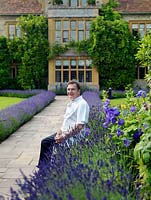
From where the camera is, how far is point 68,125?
582cm

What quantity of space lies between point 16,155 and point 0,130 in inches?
75.0

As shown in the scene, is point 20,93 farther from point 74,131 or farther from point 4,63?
point 74,131

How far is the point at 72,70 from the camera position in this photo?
32406 mm

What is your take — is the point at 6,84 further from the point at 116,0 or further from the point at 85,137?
the point at 85,137

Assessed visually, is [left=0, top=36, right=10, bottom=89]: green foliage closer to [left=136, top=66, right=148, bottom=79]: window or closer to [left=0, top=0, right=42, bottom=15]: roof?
[left=0, top=0, right=42, bottom=15]: roof

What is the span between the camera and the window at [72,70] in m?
32.2

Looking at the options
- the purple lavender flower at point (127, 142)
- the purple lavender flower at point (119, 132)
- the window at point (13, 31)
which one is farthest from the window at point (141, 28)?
the purple lavender flower at point (127, 142)


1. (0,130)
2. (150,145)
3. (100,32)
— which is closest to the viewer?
(150,145)

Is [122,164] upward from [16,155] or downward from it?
upward

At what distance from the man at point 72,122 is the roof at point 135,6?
29.0 meters

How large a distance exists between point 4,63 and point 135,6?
1118cm

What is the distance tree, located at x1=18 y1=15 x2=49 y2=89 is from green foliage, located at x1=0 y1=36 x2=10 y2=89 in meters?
1.27

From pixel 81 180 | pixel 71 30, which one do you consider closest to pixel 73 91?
pixel 81 180

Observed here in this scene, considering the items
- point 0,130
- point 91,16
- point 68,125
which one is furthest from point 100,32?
point 68,125
